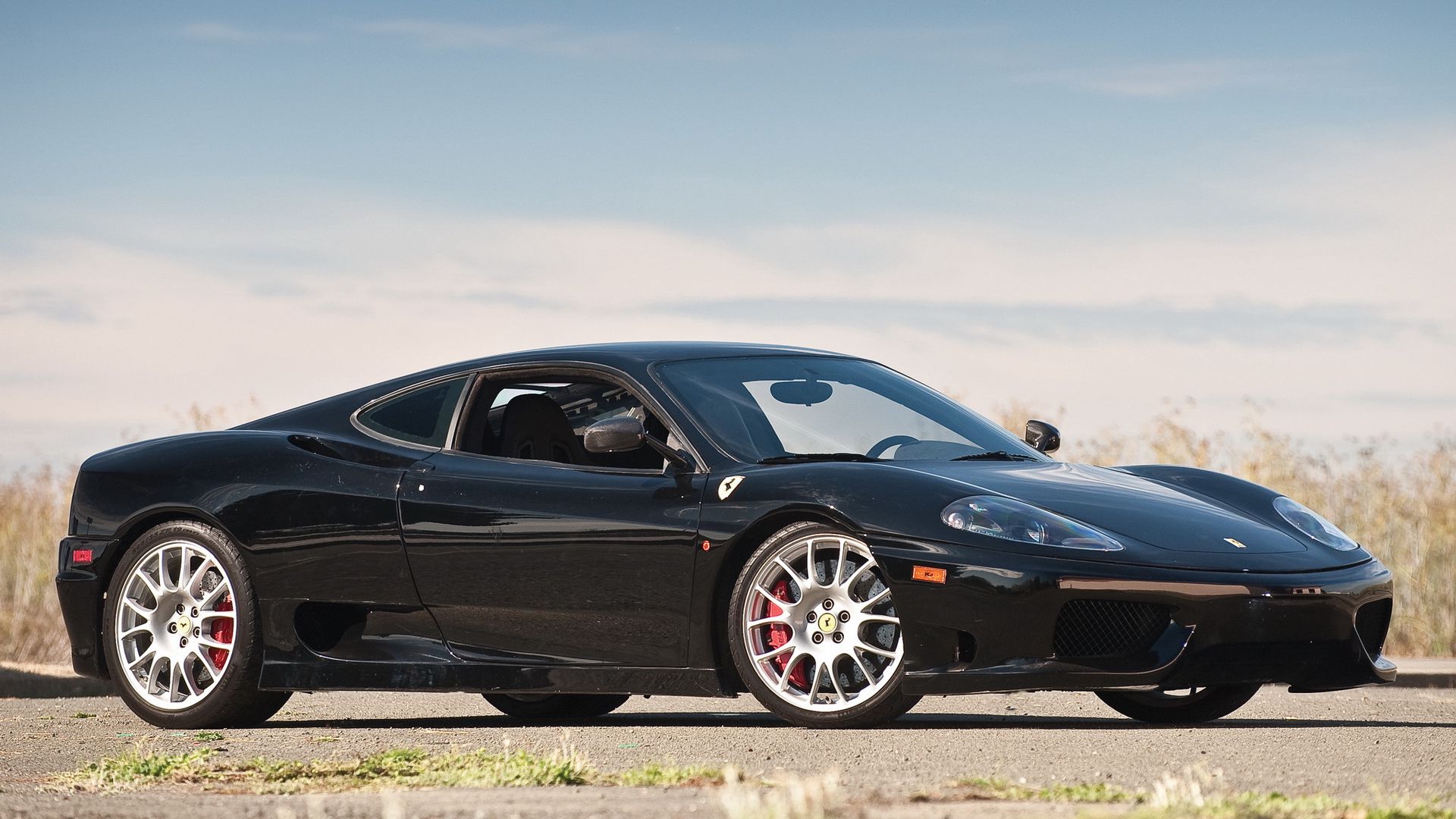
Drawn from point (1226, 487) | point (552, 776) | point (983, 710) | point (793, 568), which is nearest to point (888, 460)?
point (793, 568)

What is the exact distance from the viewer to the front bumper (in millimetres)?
5914

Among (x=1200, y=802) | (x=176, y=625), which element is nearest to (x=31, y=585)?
(x=176, y=625)

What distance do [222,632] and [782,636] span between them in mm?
2533

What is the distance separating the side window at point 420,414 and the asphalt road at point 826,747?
3.83 feet

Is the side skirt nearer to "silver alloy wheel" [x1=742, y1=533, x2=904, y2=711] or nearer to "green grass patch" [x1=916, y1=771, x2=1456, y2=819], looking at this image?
"silver alloy wheel" [x1=742, y1=533, x2=904, y2=711]

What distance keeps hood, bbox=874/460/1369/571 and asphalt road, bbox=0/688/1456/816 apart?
594 mm

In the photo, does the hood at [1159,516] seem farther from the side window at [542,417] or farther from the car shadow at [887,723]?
the side window at [542,417]

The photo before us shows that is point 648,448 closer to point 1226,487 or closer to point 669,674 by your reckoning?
point 669,674

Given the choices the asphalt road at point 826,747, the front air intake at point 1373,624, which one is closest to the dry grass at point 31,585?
the asphalt road at point 826,747

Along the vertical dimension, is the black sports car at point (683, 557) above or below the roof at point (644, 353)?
below

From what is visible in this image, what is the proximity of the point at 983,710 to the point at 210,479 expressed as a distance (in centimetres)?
353

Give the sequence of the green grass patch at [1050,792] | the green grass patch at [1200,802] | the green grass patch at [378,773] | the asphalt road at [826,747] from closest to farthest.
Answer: the green grass patch at [1200,802]
the green grass patch at [1050,792]
the asphalt road at [826,747]
the green grass patch at [378,773]

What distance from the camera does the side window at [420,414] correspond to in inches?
294

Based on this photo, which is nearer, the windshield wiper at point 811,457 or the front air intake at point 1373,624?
the front air intake at point 1373,624
